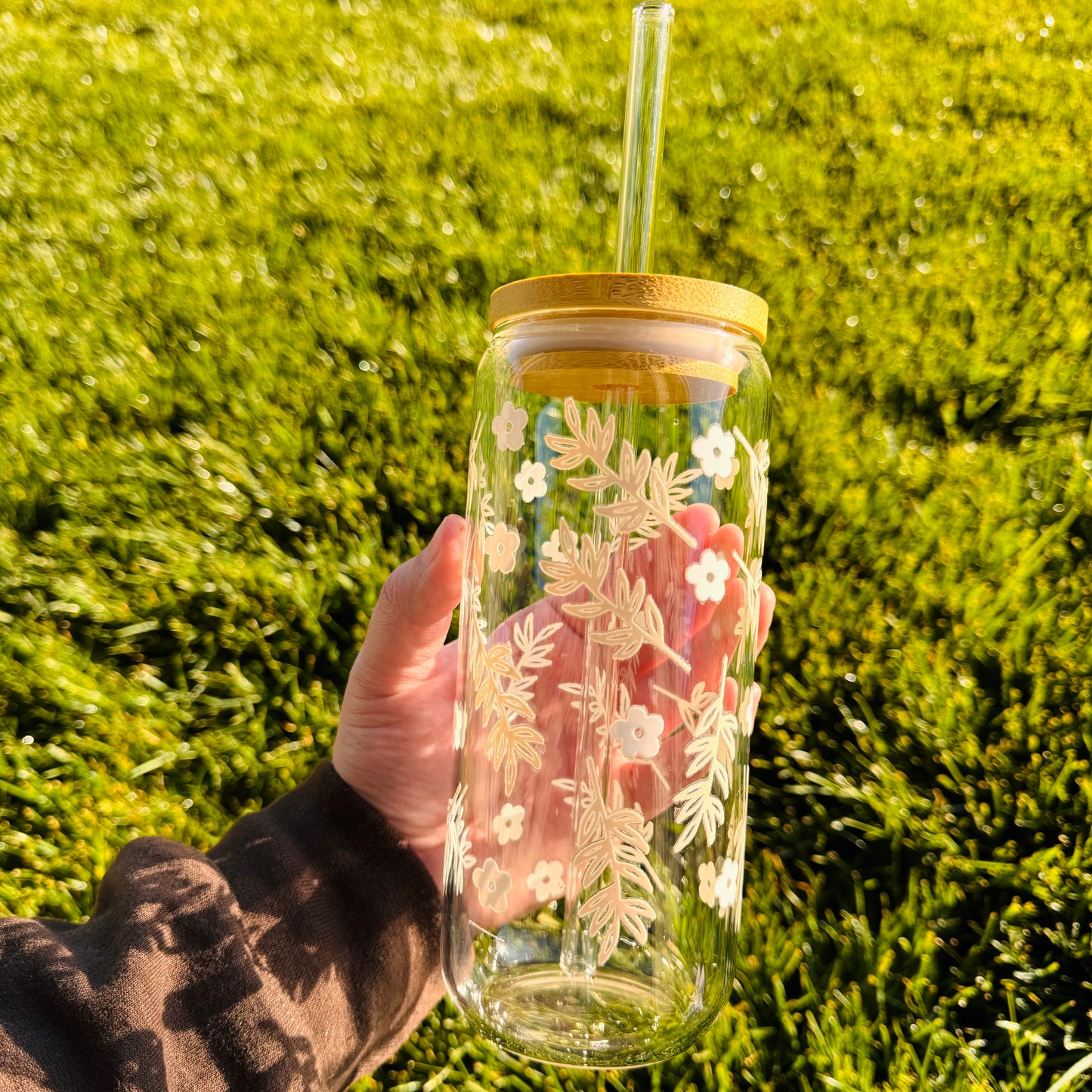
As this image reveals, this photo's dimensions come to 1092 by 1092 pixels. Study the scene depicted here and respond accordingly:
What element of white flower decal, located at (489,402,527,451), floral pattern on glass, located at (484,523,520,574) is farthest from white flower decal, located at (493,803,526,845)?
white flower decal, located at (489,402,527,451)

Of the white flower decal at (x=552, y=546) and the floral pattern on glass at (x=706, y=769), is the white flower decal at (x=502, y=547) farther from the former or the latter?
the floral pattern on glass at (x=706, y=769)

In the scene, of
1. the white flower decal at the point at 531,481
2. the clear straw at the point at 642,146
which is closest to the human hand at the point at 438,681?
the white flower decal at the point at 531,481

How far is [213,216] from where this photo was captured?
2.47 metres

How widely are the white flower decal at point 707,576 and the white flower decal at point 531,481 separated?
17 cm

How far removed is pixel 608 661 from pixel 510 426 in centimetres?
27

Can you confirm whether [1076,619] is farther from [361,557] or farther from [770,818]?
[361,557]

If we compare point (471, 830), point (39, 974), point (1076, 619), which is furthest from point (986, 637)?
point (39, 974)

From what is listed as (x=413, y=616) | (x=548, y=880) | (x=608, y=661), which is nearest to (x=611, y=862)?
(x=548, y=880)

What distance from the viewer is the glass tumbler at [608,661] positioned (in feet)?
3.53

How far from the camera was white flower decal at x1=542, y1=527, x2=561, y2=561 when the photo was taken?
1.10 metres

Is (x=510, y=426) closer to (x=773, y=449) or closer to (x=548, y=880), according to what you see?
(x=548, y=880)

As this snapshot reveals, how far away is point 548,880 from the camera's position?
116 cm

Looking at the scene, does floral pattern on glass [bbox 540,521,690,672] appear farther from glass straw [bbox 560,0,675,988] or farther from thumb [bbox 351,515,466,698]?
thumb [bbox 351,515,466,698]

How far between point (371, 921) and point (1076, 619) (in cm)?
125
